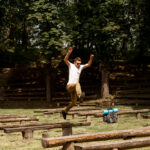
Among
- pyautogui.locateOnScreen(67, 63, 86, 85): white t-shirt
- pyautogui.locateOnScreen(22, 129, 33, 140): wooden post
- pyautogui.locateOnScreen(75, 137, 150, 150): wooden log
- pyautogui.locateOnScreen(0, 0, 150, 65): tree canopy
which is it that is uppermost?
pyautogui.locateOnScreen(0, 0, 150, 65): tree canopy

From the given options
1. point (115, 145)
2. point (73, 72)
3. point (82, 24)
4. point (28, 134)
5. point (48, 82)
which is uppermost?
point (82, 24)

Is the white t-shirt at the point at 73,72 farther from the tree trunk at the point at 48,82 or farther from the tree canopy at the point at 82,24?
the tree trunk at the point at 48,82

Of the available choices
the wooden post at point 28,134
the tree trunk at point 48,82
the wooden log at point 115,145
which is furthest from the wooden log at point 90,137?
the tree trunk at point 48,82

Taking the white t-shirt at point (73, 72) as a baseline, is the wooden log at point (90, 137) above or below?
below

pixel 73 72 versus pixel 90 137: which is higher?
pixel 73 72

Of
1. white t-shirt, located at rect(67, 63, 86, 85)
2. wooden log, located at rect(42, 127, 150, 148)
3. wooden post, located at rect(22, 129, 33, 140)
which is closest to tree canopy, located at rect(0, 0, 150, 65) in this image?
white t-shirt, located at rect(67, 63, 86, 85)

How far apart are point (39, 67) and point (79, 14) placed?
10.3 meters

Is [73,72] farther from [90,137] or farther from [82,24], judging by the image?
[82,24]

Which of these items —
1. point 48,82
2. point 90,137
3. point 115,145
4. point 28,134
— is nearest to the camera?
point 115,145

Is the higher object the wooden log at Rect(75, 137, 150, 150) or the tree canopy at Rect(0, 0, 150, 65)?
the tree canopy at Rect(0, 0, 150, 65)

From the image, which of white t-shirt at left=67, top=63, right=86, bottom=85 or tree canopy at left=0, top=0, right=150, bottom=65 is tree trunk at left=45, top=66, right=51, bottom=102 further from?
white t-shirt at left=67, top=63, right=86, bottom=85

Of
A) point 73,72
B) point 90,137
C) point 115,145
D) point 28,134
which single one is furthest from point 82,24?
point 115,145

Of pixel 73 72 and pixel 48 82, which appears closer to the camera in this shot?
pixel 73 72

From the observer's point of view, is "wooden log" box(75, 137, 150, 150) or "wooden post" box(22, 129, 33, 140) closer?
"wooden log" box(75, 137, 150, 150)
